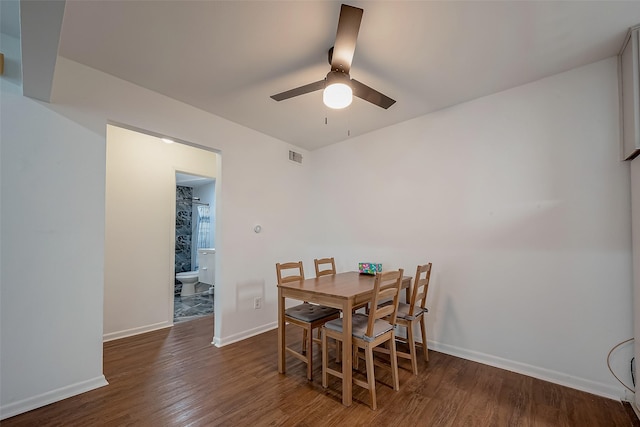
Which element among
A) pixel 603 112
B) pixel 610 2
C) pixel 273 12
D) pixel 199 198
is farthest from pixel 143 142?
pixel 603 112

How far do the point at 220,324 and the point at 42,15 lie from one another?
112 inches

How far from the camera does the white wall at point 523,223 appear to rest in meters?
2.11

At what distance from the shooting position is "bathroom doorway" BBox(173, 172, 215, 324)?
5.59m

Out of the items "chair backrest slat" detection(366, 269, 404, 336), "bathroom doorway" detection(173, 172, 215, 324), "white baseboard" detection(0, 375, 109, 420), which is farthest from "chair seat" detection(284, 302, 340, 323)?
"bathroom doorway" detection(173, 172, 215, 324)

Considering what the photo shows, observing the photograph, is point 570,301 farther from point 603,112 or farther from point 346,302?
point 346,302

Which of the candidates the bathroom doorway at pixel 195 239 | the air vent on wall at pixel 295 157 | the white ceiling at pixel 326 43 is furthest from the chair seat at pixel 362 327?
the bathroom doorway at pixel 195 239

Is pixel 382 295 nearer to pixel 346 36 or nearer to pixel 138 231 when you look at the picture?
pixel 346 36

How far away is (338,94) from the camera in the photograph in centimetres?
185

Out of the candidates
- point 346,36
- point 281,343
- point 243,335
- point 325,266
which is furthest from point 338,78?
point 243,335

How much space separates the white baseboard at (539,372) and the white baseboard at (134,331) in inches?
134

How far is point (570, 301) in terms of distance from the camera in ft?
7.29

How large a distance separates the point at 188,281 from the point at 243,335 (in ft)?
8.57

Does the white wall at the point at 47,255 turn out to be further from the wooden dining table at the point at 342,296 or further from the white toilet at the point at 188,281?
the white toilet at the point at 188,281

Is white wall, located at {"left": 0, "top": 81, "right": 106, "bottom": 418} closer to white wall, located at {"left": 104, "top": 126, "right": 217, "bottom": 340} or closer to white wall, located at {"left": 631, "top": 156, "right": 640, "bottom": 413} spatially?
white wall, located at {"left": 104, "top": 126, "right": 217, "bottom": 340}
